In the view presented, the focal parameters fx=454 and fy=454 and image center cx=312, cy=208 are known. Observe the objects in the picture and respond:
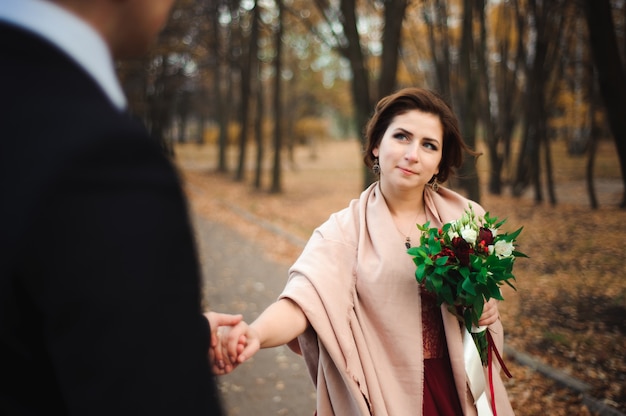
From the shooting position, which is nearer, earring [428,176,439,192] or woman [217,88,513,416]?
woman [217,88,513,416]

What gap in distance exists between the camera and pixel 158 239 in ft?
2.41

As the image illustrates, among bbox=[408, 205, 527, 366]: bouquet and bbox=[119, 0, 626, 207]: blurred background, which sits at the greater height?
bbox=[119, 0, 626, 207]: blurred background

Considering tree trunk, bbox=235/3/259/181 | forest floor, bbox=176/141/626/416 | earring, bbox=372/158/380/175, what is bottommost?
forest floor, bbox=176/141/626/416

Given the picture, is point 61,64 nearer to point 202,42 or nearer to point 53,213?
point 53,213

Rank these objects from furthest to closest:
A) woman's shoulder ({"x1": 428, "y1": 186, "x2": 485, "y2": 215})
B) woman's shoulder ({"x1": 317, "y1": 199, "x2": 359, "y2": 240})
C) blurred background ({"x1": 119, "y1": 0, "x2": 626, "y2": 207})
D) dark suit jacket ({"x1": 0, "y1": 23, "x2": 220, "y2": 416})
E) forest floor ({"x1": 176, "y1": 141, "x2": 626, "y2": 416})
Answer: blurred background ({"x1": 119, "y1": 0, "x2": 626, "y2": 207})
forest floor ({"x1": 176, "y1": 141, "x2": 626, "y2": 416})
woman's shoulder ({"x1": 428, "y1": 186, "x2": 485, "y2": 215})
woman's shoulder ({"x1": 317, "y1": 199, "x2": 359, "y2": 240})
dark suit jacket ({"x1": 0, "y1": 23, "x2": 220, "y2": 416})

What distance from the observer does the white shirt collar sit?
2.39 feet

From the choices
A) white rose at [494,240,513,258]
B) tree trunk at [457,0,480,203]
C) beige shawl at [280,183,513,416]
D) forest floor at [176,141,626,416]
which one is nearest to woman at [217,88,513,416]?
beige shawl at [280,183,513,416]

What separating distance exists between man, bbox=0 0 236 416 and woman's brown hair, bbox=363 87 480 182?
1751 millimetres

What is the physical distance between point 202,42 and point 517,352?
19340 millimetres

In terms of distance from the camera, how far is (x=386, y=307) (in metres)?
2.12

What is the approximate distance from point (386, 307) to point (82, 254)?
5.40 ft

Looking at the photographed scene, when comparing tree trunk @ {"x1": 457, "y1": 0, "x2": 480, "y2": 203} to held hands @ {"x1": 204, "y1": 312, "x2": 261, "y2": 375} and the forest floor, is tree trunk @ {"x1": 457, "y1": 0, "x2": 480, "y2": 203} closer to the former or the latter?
the forest floor

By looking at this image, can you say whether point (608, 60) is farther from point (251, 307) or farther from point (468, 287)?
point (251, 307)

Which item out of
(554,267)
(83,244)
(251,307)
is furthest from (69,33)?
(554,267)
